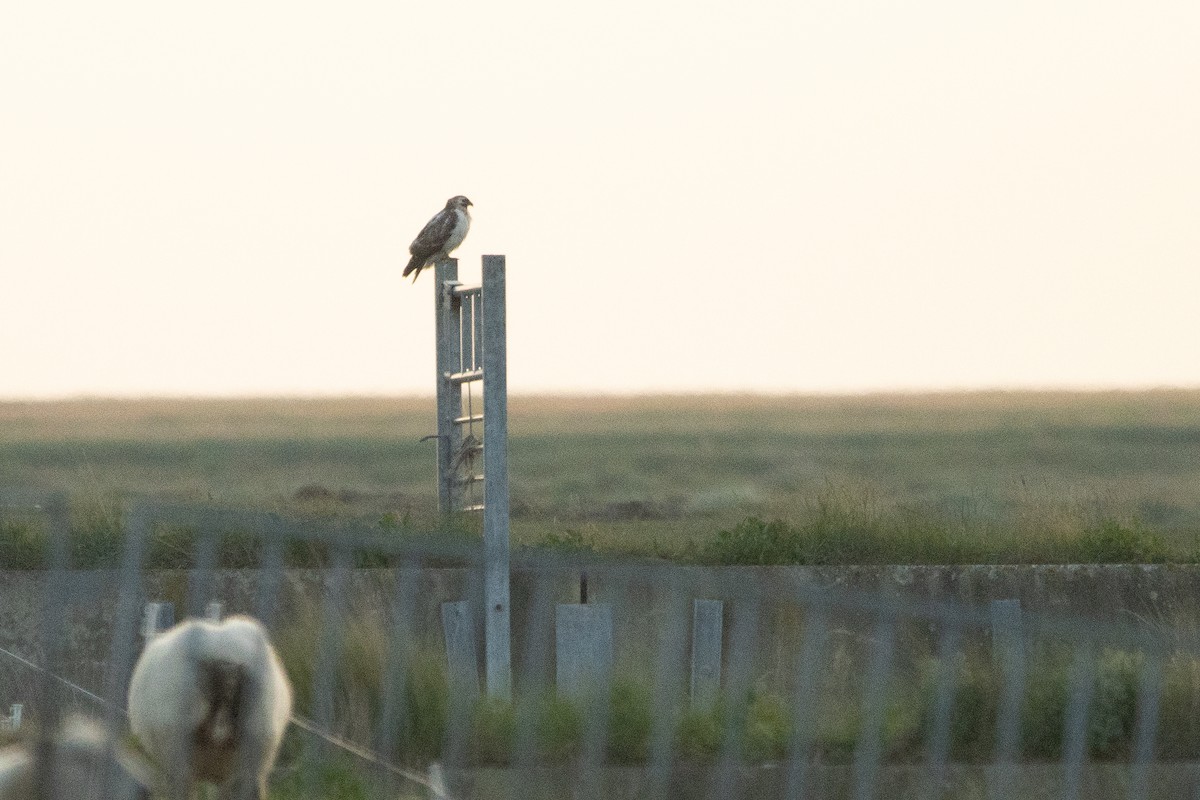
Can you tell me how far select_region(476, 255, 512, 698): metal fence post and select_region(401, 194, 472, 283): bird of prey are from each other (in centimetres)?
227

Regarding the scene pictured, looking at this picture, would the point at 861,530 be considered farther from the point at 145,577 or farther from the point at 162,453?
the point at 162,453

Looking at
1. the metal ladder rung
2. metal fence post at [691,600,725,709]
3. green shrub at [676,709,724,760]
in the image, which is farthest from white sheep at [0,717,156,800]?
the metal ladder rung

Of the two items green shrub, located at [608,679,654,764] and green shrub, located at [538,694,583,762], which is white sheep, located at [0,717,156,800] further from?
green shrub, located at [608,679,654,764]

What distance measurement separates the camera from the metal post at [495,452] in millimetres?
11758

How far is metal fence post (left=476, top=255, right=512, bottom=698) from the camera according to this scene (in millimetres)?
11758

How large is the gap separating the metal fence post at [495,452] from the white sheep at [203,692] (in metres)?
5.18

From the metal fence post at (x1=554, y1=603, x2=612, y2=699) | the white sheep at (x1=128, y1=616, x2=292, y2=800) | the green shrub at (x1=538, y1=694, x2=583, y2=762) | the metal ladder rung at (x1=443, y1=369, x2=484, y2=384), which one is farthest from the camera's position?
the metal ladder rung at (x1=443, y1=369, x2=484, y2=384)

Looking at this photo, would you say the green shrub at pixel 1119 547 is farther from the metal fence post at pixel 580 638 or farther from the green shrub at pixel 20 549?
the green shrub at pixel 20 549

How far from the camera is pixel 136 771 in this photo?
21.2ft

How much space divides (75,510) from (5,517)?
518 mm

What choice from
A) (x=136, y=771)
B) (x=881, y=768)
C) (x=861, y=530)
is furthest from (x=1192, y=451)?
(x=136, y=771)

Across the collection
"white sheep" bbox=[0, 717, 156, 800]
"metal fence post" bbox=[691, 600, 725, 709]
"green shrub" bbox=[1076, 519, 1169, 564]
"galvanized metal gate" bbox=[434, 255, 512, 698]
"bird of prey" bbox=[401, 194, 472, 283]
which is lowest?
"metal fence post" bbox=[691, 600, 725, 709]

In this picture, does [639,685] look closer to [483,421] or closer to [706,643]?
[706,643]

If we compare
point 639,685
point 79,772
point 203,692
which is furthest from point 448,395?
point 79,772
